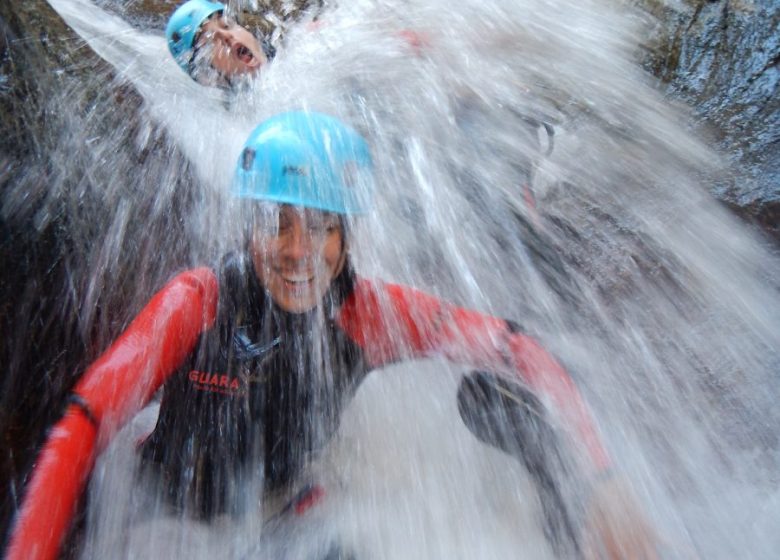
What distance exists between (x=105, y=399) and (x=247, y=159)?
102cm

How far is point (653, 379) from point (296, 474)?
1961mm

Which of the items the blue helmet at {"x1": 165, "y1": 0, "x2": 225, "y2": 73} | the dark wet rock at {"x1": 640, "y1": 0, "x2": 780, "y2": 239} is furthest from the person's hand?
the blue helmet at {"x1": 165, "y1": 0, "x2": 225, "y2": 73}

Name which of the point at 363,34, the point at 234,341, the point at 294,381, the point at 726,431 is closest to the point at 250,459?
the point at 294,381

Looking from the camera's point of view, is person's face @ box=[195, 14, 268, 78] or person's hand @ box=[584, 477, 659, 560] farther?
person's face @ box=[195, 14, 268, 78]

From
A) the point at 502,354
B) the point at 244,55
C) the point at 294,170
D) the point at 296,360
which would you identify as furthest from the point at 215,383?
the point at 244,55

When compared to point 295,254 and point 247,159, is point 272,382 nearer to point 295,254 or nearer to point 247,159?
point 295,254

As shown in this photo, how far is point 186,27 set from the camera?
15.5 ft

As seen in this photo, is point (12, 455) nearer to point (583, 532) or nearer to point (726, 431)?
point (583, 532)

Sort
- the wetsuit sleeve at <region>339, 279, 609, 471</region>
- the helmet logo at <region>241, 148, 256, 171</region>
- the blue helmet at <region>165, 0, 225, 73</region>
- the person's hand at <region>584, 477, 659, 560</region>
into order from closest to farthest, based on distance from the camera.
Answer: the person's hand at <region>584, 477, 659, 560</region> → the wetsuit sleeve at <region>339, 279, 609, 471</region> → the helmet logo at <region>241, 148, 256, 171</region> → the blue helmet at <region>165, 0, 225, 73</region>

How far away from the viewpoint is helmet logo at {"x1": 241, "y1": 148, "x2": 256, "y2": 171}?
237 centimetres

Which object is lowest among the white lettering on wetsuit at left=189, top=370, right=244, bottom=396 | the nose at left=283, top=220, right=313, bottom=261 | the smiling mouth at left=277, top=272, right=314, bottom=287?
the white lettering on wetsuit at left=189, top=370, right=244, bottom=396

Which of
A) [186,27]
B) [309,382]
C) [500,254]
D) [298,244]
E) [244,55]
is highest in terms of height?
[298,244]

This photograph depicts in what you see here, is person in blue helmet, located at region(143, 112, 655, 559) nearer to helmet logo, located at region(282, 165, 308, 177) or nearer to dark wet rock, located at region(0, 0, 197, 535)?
helmet logo, located at region(282, 165, 308, 177)

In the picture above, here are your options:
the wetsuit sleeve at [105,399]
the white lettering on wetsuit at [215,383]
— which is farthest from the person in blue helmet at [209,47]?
the white lettering on wetsuit at [215,383]
